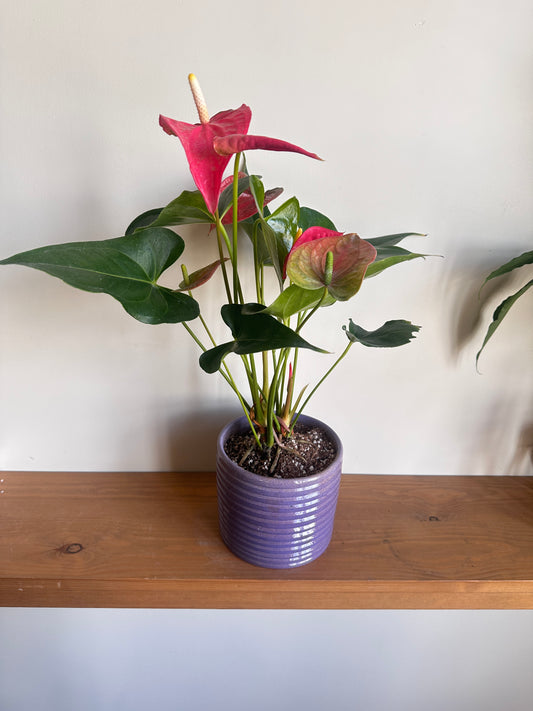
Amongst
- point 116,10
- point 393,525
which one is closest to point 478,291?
point 393,525

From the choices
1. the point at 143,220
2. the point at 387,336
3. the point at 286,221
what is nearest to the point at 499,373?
the point at 387,336

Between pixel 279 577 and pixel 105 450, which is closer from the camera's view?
pixel 279 577

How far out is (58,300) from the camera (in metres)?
0.74

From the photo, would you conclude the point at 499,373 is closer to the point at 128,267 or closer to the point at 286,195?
the point at 286,195

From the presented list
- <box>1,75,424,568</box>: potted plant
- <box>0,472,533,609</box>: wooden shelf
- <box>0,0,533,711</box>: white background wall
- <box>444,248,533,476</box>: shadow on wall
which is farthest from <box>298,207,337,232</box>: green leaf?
<box>0,472,533,609</box>: wooden shelf

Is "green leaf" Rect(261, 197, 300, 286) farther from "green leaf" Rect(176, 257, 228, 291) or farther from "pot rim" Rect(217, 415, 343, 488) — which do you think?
"pot rim" Rect(217, 415, 343, 488)

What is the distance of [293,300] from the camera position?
0.46 meters

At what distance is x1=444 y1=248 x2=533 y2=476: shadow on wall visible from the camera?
763mm

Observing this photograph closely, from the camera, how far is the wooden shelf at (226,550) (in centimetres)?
65

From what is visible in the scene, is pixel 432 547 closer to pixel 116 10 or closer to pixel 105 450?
pixel 105 450

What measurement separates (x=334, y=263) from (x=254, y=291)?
31 cm

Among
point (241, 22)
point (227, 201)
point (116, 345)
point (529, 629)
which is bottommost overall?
point (529, 629)

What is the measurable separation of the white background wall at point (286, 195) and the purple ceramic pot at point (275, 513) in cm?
19

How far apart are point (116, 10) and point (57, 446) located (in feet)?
1.99
